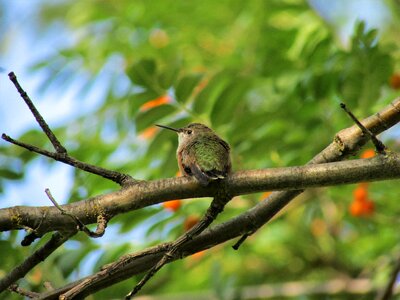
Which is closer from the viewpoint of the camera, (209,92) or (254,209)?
(254,209)

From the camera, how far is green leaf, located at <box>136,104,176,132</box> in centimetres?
373

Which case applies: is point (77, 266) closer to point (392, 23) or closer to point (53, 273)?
point (53, 273)

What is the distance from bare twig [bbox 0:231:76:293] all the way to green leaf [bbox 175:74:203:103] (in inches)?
60.4

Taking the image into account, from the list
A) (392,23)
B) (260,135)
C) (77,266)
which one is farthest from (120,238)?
(392,23)

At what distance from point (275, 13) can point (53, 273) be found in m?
2.48

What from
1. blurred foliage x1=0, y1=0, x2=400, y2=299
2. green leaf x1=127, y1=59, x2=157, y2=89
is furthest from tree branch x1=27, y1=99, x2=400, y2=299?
green leaf x1=127, y1=59, x2=157, y2=89

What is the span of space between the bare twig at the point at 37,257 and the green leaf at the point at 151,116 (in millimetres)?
1367

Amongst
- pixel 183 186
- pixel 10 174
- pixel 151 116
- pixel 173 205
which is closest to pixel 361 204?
pixel 173 205

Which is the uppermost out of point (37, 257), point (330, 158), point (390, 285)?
point (37, 257)

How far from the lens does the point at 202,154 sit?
2.99 meters

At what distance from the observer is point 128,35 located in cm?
509

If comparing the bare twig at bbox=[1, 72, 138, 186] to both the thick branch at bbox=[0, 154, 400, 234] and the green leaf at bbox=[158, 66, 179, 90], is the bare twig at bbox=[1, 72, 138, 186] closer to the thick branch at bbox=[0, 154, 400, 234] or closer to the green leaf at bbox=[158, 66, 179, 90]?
the thick branch at bbox=[0, 154, 400, 234]

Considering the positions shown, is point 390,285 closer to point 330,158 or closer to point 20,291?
point 330,158

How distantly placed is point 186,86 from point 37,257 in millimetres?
1636
